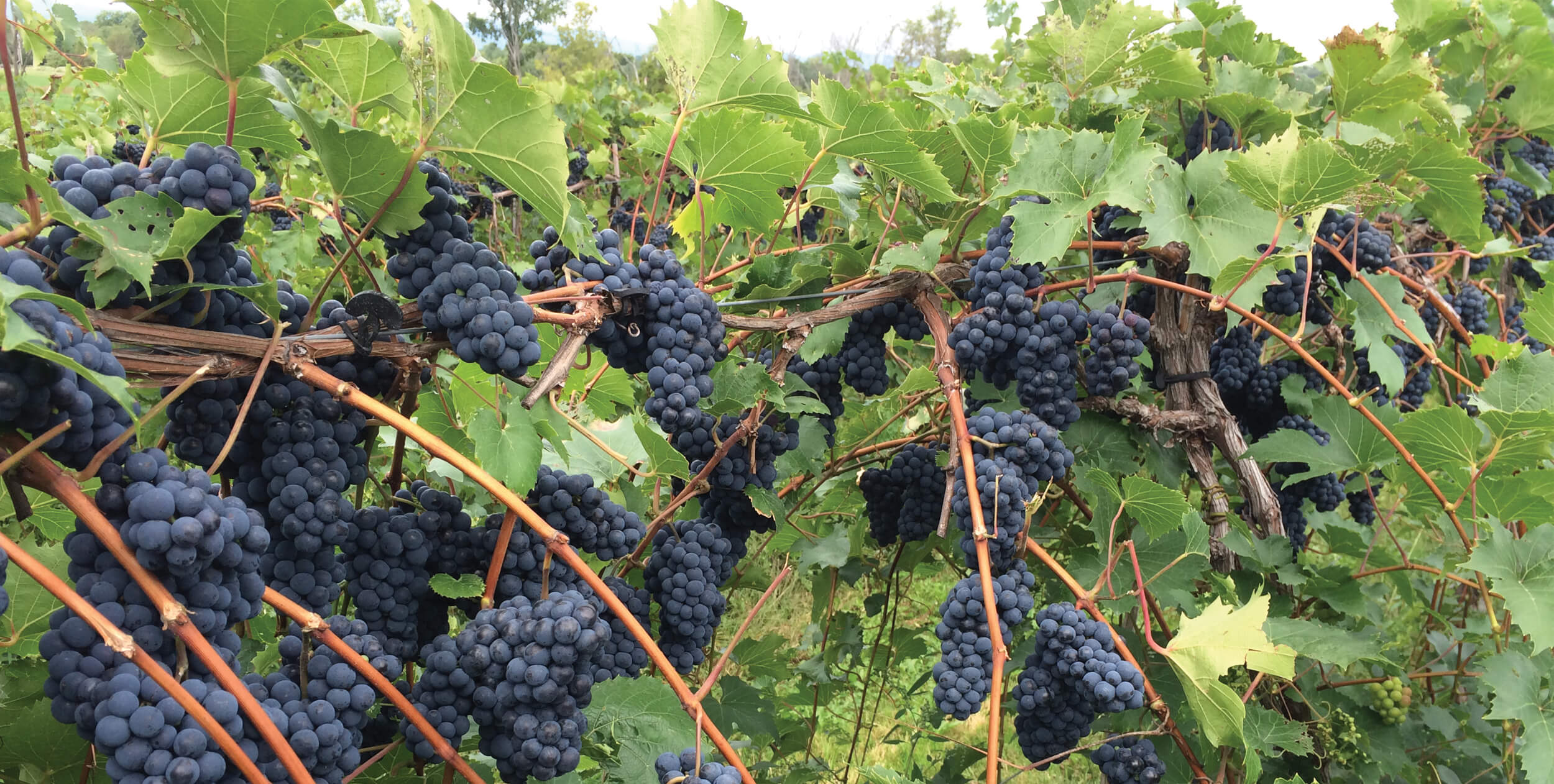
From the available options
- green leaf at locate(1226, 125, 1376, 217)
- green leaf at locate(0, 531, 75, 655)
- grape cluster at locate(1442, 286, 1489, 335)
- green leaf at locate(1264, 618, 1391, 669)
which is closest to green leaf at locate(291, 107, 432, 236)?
green leaf at locate(0, 531, 75, 655)

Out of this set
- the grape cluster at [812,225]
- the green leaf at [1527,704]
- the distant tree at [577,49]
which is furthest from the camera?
the distant tree at [577,49]

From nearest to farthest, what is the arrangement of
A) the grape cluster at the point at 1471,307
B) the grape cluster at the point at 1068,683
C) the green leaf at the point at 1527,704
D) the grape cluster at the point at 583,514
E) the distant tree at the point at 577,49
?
the grape cluster at the point at 583,514
the grape cluster at the point at 1068,683
the green leaf at the point at 1527,704
the grape cluster at the point at 1471,307
the distant tree at the point at 577,49

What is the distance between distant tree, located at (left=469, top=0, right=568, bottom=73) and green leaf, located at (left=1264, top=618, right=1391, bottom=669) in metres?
24.5

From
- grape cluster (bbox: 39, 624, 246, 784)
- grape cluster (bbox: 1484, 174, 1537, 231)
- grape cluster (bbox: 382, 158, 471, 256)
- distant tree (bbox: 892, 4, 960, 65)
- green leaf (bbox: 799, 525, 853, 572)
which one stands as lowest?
green leaf (bbox: 799, 525, 853, 572)

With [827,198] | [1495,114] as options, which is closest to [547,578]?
[827,198]

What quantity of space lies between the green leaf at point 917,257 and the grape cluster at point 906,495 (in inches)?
17.5

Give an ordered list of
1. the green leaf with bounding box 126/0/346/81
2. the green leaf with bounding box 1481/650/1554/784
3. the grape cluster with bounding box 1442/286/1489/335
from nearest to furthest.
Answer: the green leaf with bounding box 126/0/346/81 < the green leaf with bounding box 1481/650/1554/784 < the grape cluster with bounding box 1442/286/1489/335

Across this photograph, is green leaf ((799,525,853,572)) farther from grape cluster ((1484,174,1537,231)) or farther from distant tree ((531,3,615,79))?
distant tree ((531,3,615,79))

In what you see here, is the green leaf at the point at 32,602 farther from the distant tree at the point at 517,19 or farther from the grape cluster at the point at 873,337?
the distant tree at the point at 517,19

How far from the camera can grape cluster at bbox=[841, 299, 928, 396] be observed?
6.68ft

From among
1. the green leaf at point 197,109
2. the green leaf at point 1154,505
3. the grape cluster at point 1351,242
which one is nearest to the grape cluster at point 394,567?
the green leaf at point 197,109

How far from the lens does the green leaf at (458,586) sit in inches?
48.1

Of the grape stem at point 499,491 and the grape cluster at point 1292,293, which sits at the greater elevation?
the grape cluster at point 1292,293

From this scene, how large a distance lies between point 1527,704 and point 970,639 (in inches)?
53.1
